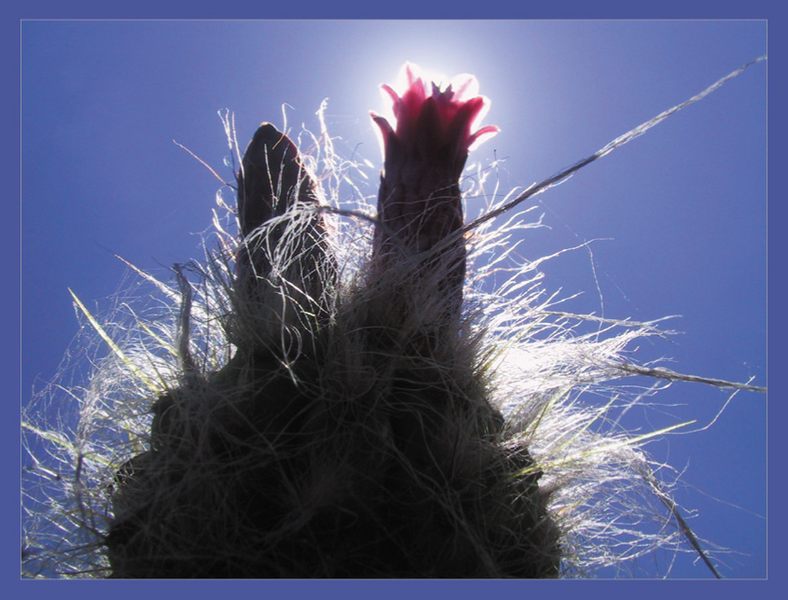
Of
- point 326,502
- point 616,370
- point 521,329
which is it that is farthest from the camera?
point 521,329

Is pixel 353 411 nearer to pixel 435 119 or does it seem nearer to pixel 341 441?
pixel 341 441

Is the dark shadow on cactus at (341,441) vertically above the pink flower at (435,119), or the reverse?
the pink flower at (435,119)

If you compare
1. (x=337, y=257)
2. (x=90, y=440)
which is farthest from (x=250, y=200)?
(x=90, y=440)

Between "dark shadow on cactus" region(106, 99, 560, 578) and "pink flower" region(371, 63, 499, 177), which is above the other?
"pink flower" region(371, 63, 499, 177)

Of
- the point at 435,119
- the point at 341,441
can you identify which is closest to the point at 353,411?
the point at 341,441

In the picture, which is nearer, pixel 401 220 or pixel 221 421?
pixel 221 421

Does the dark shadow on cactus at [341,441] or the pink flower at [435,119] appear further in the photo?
the pink flower at [435,119]

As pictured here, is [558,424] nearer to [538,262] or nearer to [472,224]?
[538,262]

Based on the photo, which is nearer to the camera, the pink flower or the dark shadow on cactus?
the dark shadow on cactus
